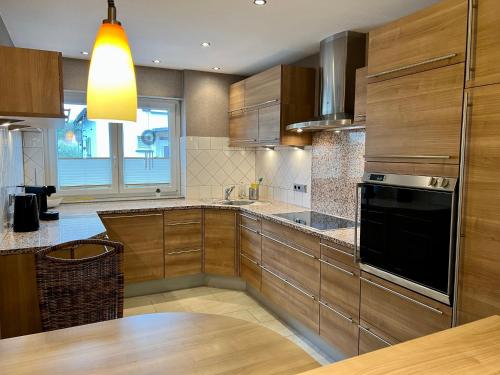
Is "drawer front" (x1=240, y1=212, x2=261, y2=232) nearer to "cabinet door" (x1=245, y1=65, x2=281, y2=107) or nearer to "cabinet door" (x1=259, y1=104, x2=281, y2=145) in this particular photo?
"cabinet door" (x1=259, y1=104, x2=281, y2=145)

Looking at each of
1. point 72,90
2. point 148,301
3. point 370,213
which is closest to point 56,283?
point 370,213

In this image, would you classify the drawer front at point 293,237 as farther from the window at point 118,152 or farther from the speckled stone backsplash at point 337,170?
the window at point 118,152

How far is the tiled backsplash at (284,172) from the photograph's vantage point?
376 cm

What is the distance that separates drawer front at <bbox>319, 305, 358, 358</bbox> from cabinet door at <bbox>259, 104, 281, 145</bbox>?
162 cm

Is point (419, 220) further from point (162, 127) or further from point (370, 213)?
point (162, 127)

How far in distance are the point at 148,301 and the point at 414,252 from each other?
8.81 feet

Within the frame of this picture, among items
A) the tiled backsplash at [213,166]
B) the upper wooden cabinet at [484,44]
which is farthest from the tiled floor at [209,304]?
the upper wooden cabinet at [484,44]

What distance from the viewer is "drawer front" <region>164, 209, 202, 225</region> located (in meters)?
3.79

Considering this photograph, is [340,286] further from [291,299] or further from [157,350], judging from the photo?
[157,350]

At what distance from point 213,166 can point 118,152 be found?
1103mm

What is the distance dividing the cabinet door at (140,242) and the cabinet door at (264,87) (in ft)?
5.01

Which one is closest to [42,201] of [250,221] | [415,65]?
[250,221]

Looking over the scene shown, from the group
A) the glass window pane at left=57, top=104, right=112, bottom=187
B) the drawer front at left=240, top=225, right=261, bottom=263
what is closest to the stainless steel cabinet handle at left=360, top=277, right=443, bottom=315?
the drawer front at left=240, top=225, right=261, bottom=263

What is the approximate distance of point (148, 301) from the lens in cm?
364
